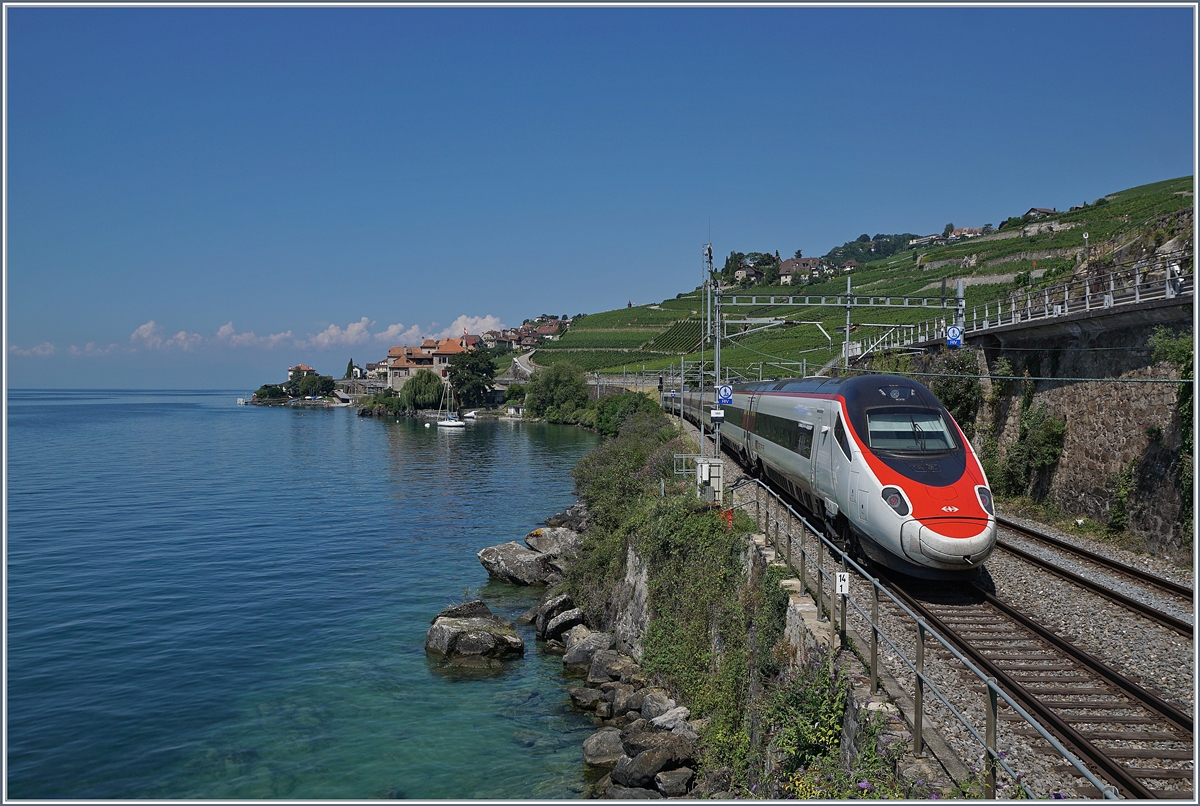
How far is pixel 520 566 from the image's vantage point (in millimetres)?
30422

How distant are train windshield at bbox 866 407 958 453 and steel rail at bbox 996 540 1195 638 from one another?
325cm

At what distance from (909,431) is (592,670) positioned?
410 inches

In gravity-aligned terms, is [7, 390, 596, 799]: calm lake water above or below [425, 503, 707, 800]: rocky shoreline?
below

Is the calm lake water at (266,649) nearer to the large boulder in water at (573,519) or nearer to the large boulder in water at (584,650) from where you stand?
the large boulder in water at (584,650)

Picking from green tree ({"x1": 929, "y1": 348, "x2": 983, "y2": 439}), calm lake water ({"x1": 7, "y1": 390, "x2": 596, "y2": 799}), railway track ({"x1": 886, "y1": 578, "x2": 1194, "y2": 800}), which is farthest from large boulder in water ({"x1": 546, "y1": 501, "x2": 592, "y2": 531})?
railway track ({"x1": 886, "y1": 578, "x2": 1194, "y2": 800})

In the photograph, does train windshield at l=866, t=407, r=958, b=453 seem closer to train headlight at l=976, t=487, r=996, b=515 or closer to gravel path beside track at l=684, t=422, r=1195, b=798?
train headlight at l=976, t=487, r=996, b=515

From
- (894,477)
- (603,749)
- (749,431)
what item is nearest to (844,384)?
(894,477)

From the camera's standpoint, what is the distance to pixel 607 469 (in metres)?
34.0

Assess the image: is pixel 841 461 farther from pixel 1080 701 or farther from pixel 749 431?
pixel 749 431

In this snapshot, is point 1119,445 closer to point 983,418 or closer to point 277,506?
point 983,418

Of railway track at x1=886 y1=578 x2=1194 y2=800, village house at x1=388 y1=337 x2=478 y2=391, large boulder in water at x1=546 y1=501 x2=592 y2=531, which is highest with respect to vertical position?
village house at x1=388 y1=337 x2=478 y2=391

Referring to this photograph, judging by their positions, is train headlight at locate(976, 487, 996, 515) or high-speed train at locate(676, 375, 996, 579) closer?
high-speed train at locate(676, 375, 996, 579)

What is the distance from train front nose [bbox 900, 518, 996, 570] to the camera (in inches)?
494

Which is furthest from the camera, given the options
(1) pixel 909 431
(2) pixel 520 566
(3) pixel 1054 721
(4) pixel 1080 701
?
(2) pixel 520 566
